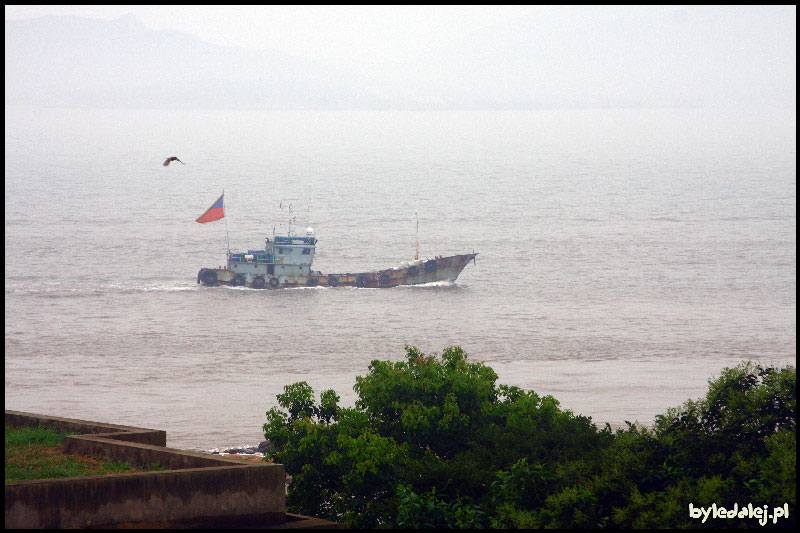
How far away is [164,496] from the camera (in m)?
17.5

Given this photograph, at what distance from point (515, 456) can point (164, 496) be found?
8690mm

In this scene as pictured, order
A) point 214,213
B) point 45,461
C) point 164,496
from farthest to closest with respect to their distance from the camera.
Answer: point 214,213, point 45,461, point 164,496

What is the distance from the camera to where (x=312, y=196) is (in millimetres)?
185500

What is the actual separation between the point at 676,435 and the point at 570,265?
81.3 meters

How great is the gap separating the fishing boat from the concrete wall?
228 feet

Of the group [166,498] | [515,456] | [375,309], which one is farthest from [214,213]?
[166,498]

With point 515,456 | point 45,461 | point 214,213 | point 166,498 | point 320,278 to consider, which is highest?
point 214,213

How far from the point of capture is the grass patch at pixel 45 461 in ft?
61.3

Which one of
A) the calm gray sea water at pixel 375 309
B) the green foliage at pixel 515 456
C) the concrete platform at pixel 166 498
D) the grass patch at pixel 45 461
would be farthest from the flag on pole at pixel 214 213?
the concrete platform at pixel 166 498

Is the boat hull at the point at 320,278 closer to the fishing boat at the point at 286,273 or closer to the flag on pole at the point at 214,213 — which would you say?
the fishing boat at the point at 286,273

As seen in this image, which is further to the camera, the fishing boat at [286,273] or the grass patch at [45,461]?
the fishing boat at [286,273]

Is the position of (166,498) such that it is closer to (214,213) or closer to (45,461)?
(45,461)

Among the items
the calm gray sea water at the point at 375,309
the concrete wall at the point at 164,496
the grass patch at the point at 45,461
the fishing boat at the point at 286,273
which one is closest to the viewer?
the concrete wall at the point at 164,496

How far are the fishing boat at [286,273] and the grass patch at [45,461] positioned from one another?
66407mm
